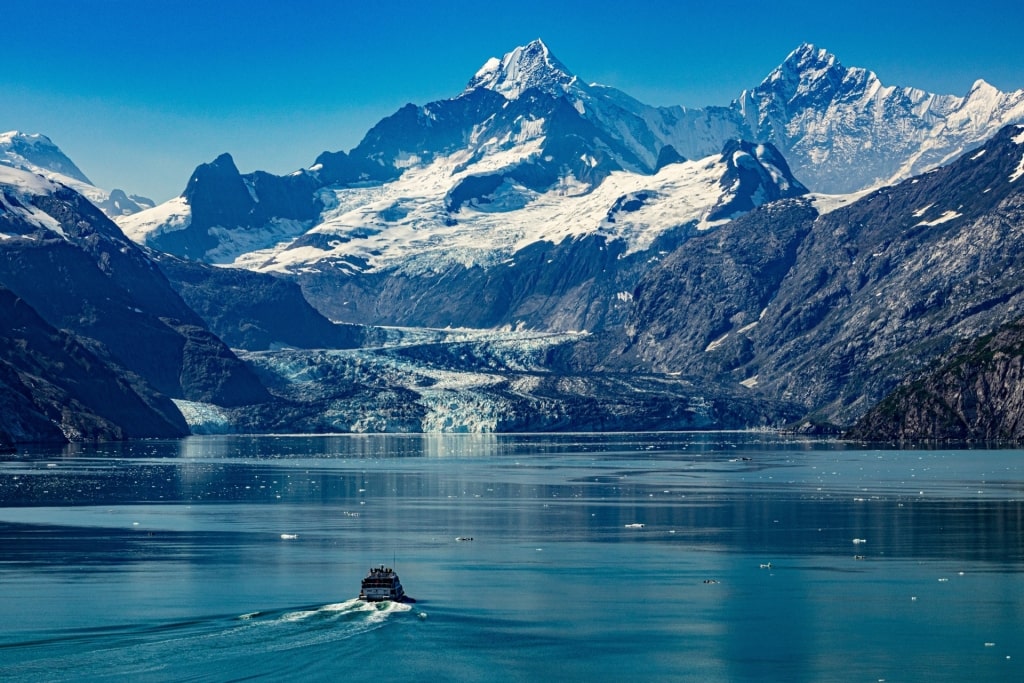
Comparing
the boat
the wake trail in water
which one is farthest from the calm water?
the boat

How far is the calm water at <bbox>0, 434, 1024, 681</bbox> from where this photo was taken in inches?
3381

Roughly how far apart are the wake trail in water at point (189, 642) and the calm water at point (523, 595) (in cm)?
20

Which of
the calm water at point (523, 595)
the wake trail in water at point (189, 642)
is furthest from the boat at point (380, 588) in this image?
the calm water at point (523, 595)

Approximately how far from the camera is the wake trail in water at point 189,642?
8438cm

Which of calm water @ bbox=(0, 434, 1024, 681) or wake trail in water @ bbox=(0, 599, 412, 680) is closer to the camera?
wake trail in water @ bbox=(0, 599, 412, 680)

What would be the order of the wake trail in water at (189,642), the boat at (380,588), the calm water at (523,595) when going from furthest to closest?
the boat at (380,588)
the calm water at (523,595)
the wake trail in water at (189,642)

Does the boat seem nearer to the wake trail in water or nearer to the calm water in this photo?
the wake trail in water

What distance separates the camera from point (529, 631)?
311ft

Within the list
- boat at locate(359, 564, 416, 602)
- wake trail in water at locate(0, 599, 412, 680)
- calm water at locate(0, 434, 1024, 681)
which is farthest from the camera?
boat at locate(359, 564, 416, 602)

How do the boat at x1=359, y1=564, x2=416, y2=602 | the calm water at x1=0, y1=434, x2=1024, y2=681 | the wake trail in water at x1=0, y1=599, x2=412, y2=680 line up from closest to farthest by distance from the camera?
the wake trail in water at x1=0, y1=599, x2=412, y2=680 < the calm water at x1=0, y1=434, x2=1024, y2=681 < the boat at x1=359, y1=564, x2=416, y2=602

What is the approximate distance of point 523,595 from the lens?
10756cm

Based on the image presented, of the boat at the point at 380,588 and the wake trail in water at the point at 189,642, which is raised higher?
the boat at the point at 380,588

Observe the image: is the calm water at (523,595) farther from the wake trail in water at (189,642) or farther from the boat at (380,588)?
the boat at (380,588)

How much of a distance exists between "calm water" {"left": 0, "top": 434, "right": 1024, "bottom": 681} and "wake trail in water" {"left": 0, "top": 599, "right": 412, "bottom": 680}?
0.65 feet
